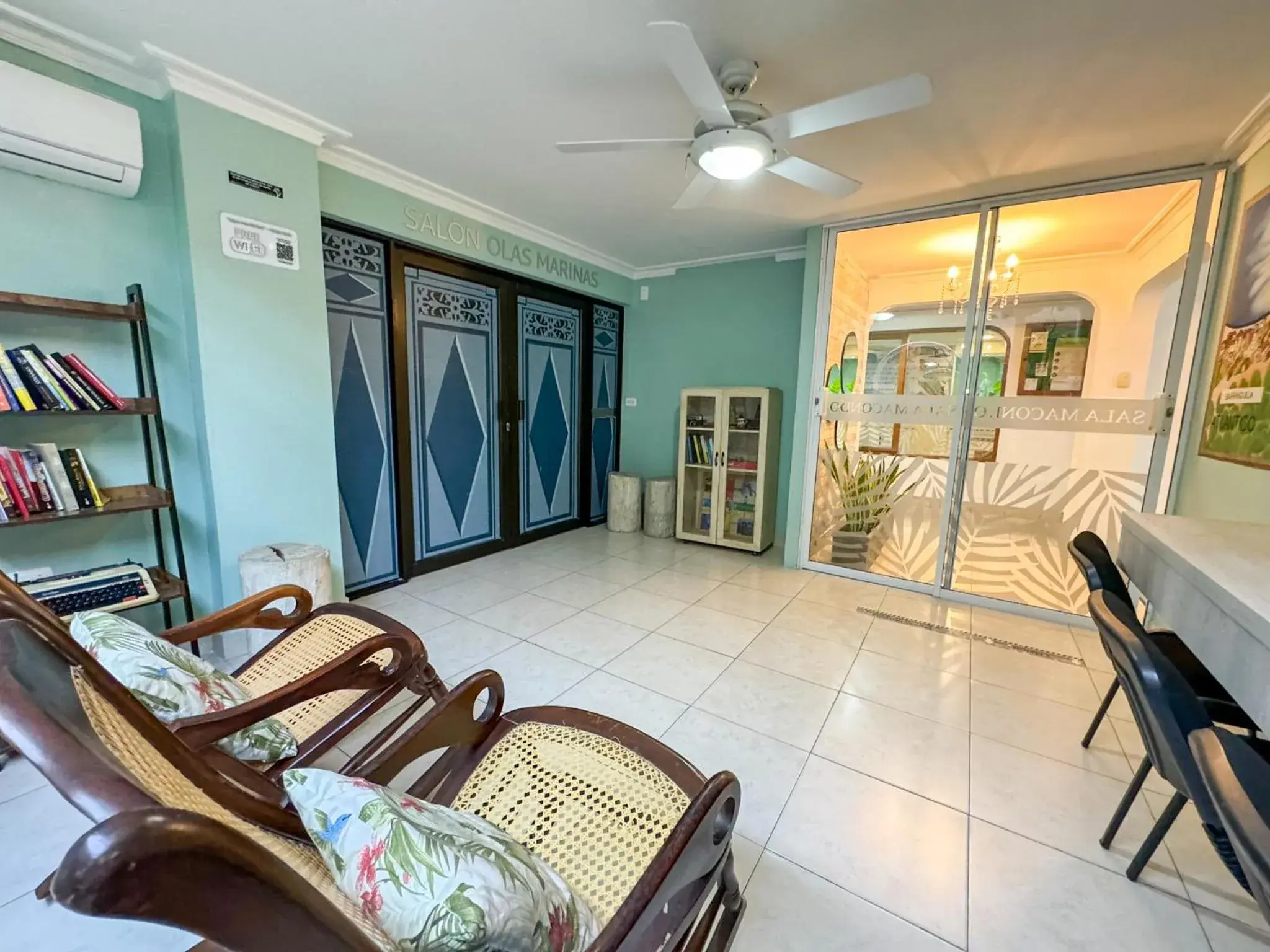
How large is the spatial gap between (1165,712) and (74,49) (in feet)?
13.3

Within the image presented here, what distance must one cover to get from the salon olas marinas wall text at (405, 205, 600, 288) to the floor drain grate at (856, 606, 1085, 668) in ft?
11.3

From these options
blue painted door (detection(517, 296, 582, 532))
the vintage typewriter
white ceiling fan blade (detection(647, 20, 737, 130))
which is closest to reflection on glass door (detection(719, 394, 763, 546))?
blue painted door (detection(517, 296, 582, 532))

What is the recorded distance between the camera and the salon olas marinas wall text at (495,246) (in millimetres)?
3188

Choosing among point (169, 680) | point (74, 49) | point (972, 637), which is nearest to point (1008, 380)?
point (972, 637)

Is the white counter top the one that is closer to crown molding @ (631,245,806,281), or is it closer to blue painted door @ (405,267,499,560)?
crown molding @ (631,245,806,281)

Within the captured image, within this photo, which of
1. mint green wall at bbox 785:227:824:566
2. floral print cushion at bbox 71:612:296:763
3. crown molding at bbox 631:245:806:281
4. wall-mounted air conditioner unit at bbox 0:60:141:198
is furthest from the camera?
crown molding at bbox 631:245:806:281

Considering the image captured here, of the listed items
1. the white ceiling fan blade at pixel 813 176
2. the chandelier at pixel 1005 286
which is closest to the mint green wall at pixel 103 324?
the white ceiling fan blade at pixel 813 176

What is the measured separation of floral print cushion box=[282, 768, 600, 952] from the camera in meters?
0.56

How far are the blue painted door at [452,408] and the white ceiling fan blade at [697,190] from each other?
1.90 m

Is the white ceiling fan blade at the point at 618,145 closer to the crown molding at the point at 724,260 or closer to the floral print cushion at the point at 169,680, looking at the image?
the floral print cushion at the point at 169,680

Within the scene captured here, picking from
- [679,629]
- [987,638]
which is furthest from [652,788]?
[987,638]

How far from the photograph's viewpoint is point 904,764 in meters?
1.86

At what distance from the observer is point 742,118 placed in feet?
6.26

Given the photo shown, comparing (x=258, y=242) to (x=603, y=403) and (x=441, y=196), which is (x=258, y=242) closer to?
(x=441, y=196)
